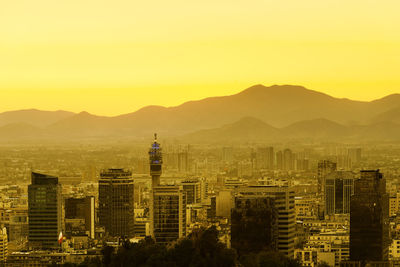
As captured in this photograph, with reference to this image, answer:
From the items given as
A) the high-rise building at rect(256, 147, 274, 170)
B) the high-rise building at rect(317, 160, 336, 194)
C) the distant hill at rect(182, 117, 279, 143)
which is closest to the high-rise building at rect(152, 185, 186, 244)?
the high-rise building at rect(317, 160, 336, 194)

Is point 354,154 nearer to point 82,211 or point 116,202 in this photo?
point 116,202

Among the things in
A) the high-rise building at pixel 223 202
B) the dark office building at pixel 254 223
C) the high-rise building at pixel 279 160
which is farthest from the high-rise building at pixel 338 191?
the dark office building at pixel 254 223

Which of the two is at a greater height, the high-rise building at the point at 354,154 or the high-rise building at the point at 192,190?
the high-rise building at the point at 354,154

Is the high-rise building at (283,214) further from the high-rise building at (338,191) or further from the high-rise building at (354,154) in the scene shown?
the high-rise building at (354,154)

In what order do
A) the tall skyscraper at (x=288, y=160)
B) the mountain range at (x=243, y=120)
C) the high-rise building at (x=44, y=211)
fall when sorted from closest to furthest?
the high-rise building at (x=44, y=211)
the tall skyscraper at (x=288, y=160)
the mountain range at (x=243, y=120)

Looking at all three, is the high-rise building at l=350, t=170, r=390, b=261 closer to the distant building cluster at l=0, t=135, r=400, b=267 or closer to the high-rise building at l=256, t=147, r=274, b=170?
the distant building cluster at l=0, t=135, r=400, b=267

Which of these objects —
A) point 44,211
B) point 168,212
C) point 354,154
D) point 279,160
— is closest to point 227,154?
point 279,160
